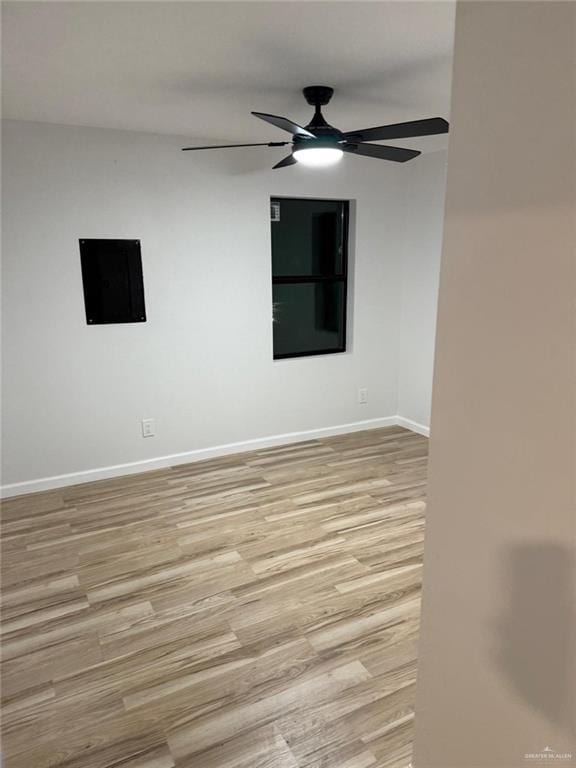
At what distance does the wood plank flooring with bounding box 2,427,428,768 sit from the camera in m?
1.78

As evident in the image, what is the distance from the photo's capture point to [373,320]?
4.75m

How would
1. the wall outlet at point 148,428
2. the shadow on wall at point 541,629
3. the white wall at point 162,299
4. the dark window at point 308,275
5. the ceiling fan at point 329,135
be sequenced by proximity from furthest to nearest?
the dark window at point 308,275 → the wall outlet at point 148,428 → the white wall at point 162,299 → the ceiling fan at point 329,135 → the shadow on wall at point 541,629

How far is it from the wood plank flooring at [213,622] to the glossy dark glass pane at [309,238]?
74.8 inches

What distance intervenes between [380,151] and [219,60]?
3.32 feet

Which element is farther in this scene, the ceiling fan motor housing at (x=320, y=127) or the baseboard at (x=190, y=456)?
the baseboard at (x=190, y=456)

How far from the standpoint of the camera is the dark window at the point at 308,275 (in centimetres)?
444

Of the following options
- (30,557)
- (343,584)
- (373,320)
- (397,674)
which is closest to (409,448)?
(373,320)

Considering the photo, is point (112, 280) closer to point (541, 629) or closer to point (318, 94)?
point (318, 94)

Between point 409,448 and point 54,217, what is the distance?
3.33 metres

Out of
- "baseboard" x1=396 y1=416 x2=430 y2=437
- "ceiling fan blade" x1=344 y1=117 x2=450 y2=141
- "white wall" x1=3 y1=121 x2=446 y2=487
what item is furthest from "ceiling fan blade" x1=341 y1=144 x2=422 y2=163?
"baseboard" x1=396 y1=416 x2=430 y2=437

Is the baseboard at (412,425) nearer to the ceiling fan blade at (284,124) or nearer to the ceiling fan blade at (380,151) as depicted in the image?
the ceiling fan blade at (380,151)

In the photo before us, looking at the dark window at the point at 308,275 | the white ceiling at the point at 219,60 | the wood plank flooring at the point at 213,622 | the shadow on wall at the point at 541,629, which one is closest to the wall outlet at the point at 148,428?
the wood plank flooring at the point at 213,622

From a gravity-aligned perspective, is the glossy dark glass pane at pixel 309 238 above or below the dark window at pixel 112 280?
above

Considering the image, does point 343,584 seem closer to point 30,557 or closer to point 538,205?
point 30,557
